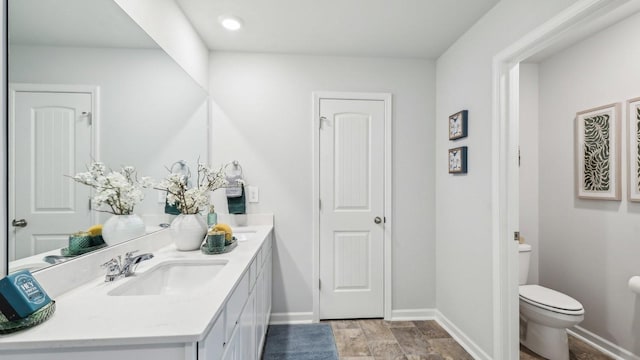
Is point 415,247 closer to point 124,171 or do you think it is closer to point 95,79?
point 124,171

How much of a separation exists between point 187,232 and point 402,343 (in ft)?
6.20

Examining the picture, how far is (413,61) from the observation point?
107 inches

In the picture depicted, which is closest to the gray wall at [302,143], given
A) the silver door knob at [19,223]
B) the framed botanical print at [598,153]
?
the framed botanical print at [598,153]

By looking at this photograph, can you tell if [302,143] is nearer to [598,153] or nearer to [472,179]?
[472,179]

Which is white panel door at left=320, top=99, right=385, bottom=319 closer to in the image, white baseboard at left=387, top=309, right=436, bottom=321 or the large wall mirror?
white baseboard at left=387, top=309, right=436, bottom=321

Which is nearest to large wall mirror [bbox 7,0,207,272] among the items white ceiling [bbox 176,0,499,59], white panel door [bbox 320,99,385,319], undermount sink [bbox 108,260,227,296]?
undermount sink [bbox 108,260,227,296]

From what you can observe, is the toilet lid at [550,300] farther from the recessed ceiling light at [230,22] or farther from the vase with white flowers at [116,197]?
the recessed ceiling light at [230,22]

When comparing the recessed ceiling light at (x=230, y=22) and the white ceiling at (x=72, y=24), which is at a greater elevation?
the recessed ceiling light at (x=230, y=22)

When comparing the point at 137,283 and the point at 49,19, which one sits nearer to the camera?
the point at 49,19

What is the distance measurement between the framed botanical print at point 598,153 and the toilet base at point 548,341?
111 centimetres

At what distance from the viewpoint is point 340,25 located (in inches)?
85.0

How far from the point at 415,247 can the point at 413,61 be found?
1.81m

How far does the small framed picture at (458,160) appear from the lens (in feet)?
7.27

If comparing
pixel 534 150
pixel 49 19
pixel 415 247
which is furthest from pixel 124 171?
pixel 534 150
